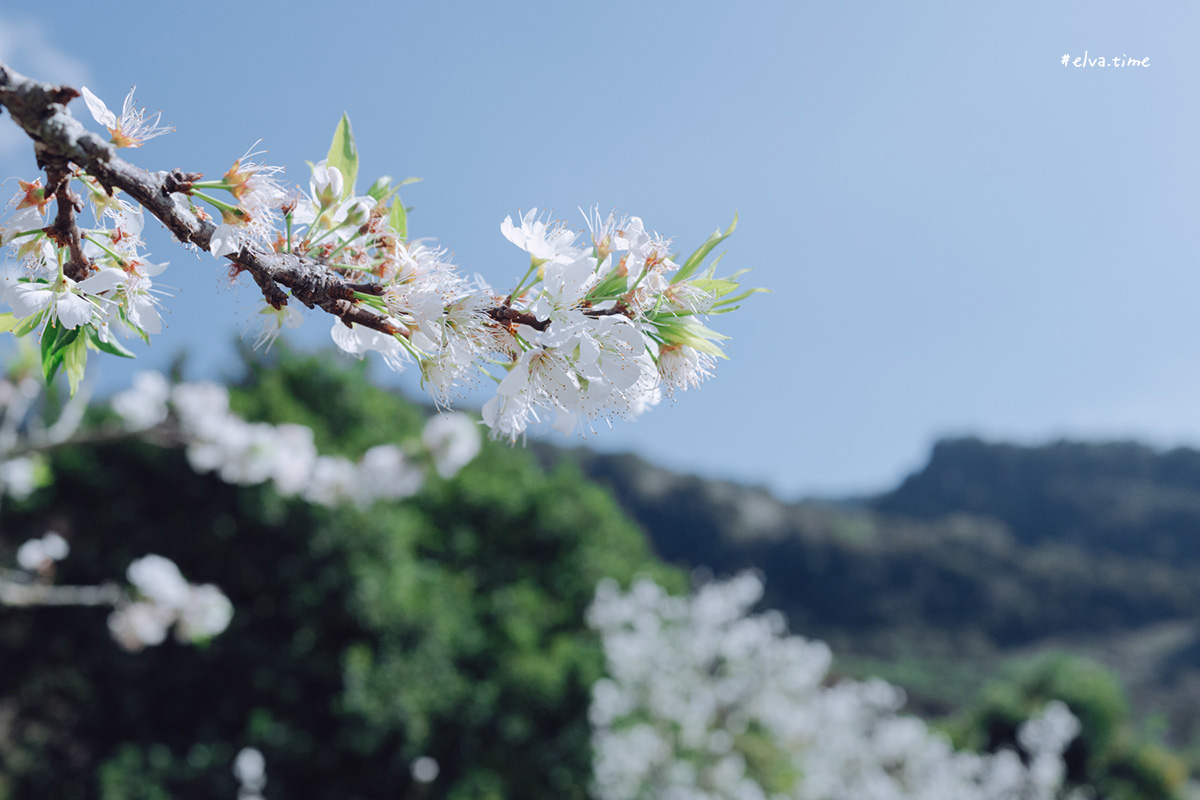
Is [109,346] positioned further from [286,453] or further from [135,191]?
[286,453]

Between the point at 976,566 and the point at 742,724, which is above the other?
the point at 976,566

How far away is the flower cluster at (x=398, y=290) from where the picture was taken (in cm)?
70

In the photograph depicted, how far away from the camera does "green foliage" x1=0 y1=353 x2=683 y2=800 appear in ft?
18.6

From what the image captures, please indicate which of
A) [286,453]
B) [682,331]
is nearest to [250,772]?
[286,453]

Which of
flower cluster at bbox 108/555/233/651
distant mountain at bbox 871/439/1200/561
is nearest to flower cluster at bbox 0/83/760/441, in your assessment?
flower cluster at bbox 108/555/233/651

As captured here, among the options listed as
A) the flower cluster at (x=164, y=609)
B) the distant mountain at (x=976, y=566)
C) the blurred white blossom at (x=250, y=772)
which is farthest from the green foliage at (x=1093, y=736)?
the flower cluster at (x=164, y=609)

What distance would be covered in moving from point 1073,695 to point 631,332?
38.4ft

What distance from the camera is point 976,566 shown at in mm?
25344

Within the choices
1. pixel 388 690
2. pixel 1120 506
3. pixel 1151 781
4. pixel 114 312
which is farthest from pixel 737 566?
pixel 114 312

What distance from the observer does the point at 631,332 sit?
0.68m

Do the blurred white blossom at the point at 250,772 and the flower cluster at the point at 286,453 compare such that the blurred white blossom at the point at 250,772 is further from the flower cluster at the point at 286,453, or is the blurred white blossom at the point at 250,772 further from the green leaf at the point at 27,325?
the green leaf at the point at 27,325

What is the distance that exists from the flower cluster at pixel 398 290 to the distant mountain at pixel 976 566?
65.2 ft

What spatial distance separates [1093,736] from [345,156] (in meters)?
11.8

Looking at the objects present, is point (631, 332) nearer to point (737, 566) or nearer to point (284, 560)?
point (284, 560)
